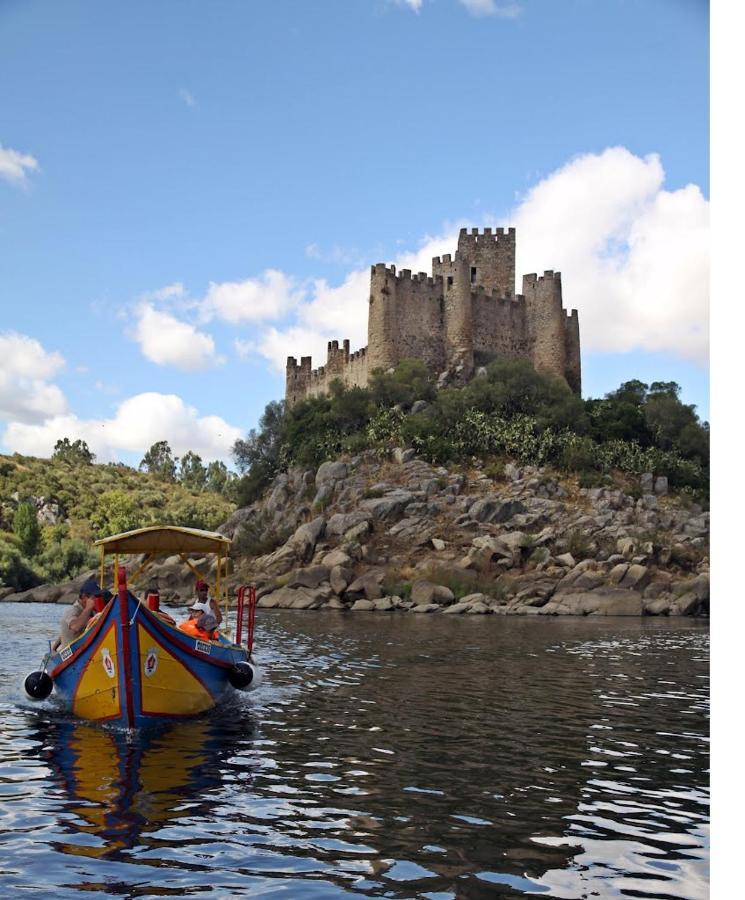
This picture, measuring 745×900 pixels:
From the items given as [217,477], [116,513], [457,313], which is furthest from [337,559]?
[217,477]

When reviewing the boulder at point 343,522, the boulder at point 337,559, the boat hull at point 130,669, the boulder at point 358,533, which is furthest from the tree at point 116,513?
the boat hull at point 130,669

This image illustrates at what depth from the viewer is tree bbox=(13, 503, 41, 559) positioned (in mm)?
61219

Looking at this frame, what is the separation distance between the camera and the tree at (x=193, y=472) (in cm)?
11285

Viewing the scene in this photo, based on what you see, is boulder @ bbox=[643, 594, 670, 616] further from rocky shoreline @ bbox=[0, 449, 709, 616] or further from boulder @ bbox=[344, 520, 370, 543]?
boulder @ bbox=[344, 520, 370, 543]

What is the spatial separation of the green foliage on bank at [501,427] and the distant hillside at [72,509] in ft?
42.4

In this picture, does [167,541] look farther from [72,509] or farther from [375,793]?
[72,509]

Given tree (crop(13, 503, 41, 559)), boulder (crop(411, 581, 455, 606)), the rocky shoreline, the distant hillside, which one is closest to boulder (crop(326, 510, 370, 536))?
the rocky shoreline

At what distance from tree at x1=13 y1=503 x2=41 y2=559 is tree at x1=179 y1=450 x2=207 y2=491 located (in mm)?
46860

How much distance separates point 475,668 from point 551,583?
21.1 m

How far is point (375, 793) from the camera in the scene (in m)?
8.66

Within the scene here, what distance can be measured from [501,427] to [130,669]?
1596 inches

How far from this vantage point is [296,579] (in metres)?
40.9
